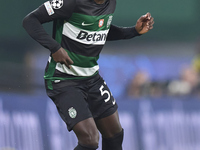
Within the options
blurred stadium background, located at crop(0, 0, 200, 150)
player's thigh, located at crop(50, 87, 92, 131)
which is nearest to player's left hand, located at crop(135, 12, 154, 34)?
player's thigh, located at crop(50, 87, 92, 131)

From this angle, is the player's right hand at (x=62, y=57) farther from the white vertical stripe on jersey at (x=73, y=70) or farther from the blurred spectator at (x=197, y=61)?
the blurred spectator at (x=197, y=61)

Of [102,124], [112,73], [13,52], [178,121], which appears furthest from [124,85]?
[102,124]

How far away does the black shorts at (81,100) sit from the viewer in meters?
5.41

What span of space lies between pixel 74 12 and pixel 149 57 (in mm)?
5913

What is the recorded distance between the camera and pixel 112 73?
A: 10156 millimetres

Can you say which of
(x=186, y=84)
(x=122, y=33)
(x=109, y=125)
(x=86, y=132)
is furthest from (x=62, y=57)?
(x=186, y=84)

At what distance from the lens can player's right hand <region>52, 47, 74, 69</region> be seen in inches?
208

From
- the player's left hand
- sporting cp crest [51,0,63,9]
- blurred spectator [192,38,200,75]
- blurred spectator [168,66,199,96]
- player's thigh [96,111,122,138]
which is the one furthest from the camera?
blurred spectator [192,38,200,75]

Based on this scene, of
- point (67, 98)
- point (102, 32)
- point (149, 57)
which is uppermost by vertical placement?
point (102, 32)

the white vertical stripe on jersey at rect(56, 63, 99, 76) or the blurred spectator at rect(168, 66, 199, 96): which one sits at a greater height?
the white vertical stripe on jersey at rect(56, 63, 99, 76)

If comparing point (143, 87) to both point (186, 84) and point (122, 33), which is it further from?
point (122, 33)

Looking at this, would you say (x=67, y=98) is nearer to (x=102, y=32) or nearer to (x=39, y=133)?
(x=102, y=32)

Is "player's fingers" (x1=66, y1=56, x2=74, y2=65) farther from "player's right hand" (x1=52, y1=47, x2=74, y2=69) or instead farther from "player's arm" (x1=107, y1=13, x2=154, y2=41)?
"player's arm" (x1=107, y1=13, x2=154, y2=41)

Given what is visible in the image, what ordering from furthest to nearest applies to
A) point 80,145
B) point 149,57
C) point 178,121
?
point 149,57, point 178,121, point 80,145
